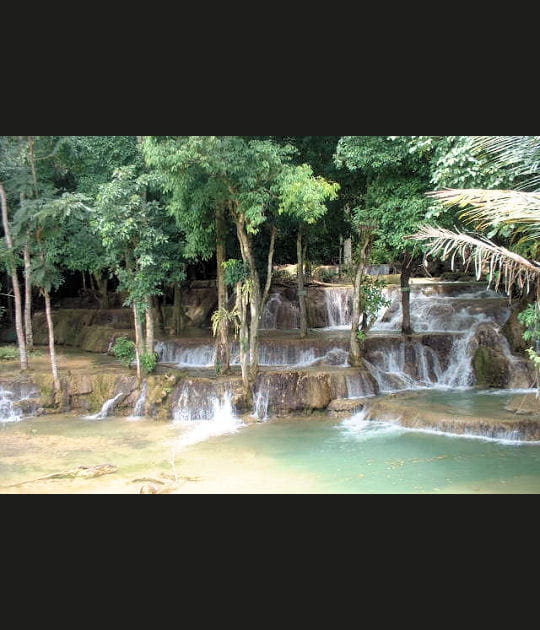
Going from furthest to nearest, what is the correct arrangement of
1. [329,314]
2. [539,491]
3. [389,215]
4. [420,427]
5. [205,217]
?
[329,314], [205,217], [389,215], [420,427], [539,491]

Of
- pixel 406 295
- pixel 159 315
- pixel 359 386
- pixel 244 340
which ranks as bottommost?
pixel 359 386

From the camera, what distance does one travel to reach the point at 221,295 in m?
13.0

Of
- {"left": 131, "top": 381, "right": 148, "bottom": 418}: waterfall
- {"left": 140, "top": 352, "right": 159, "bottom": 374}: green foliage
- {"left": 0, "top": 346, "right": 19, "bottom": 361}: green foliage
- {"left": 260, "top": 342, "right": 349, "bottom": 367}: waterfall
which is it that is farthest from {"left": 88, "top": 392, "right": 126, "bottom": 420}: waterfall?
{"left": 0, "top": 346, "right": 19, "bottom": 361}: green foliage

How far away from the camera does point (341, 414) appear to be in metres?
12.0

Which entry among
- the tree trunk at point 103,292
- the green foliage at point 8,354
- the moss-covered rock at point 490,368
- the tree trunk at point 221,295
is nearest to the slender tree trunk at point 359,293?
the moss-covered rock at point 490,368

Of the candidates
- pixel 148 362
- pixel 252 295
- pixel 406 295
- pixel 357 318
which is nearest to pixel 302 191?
pixel 252 295

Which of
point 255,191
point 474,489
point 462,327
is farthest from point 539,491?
point 462,327

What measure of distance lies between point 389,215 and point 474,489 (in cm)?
529

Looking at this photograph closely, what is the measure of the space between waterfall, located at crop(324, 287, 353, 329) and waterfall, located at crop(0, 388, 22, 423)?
8.62 metres

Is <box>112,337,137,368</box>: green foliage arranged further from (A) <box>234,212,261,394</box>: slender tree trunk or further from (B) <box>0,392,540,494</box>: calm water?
(A) <box>234,212,261,394</box>: slender tree trunk

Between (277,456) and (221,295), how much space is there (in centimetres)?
420

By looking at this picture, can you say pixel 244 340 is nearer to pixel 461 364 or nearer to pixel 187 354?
pixel 187 354

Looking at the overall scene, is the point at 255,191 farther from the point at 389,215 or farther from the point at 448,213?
the point at 448,213

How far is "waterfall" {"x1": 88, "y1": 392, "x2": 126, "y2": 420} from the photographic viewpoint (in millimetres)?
12696
